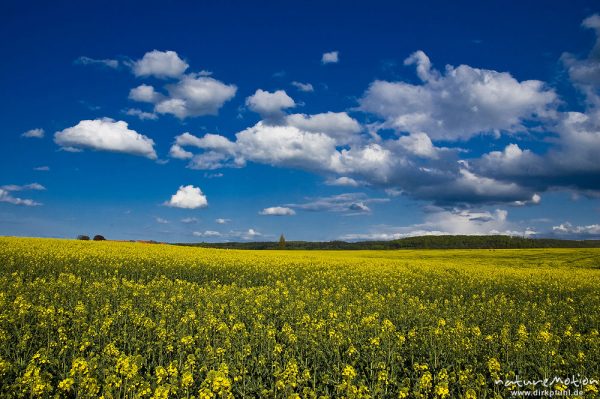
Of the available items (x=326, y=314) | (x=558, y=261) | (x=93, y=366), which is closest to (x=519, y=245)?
(x=558, y=261)

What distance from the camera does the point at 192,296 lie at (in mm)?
16938

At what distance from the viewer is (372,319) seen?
12.6 metres

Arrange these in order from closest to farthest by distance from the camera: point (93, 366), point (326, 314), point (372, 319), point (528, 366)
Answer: point (93, 366), point (528, 366), point (372, 319), point (326, 314)

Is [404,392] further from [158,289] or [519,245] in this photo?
[519,245]

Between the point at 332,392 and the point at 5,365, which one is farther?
the point at 332,392

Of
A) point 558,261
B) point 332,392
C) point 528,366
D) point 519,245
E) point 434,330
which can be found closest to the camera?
point 332,392

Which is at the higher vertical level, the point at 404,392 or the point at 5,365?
the point at 5,365

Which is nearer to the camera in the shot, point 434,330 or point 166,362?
point 166,362

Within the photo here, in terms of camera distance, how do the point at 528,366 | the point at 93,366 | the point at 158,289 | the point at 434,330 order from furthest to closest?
the point at 158,289, the point at 434,330, the point at 528,366, the point at 93,366

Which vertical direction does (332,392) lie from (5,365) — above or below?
below

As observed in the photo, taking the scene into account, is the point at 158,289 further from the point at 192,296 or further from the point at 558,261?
the point at 558,261

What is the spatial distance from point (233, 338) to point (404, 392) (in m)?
5.26

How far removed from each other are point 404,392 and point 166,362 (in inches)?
233

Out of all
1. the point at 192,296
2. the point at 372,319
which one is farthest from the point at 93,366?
the point at 192,296
